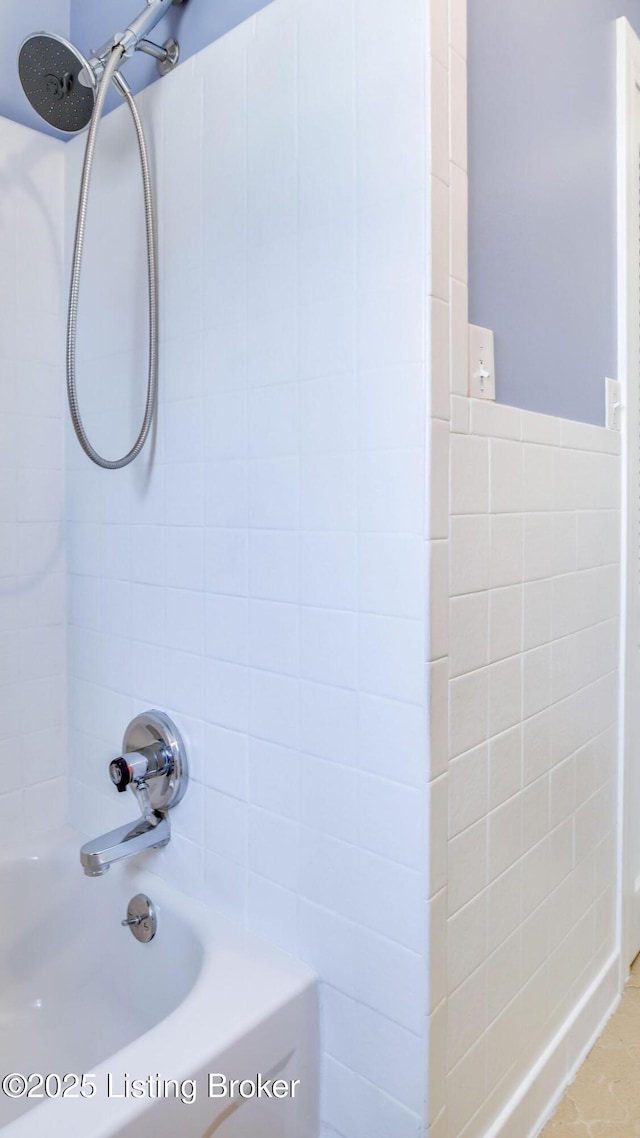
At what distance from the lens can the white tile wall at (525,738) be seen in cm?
100

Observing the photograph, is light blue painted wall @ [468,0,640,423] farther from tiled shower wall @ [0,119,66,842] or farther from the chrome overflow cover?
the chrome overflow cover

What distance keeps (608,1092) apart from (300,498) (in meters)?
1.23

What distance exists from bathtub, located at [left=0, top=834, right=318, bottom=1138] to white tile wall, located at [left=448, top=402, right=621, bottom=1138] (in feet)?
0.80

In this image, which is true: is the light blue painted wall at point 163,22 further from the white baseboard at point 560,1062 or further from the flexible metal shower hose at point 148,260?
the white baseboard at point 560,1062

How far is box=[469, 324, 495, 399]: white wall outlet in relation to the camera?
100 cm

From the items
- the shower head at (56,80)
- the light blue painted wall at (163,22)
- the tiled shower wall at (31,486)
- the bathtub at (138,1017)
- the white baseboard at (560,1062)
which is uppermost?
the light blue painted wall at (163,22)

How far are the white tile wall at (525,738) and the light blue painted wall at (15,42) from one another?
114cm

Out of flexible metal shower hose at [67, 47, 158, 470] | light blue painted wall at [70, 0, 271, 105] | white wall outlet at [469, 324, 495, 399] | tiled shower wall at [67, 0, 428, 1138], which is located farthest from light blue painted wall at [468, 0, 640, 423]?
flexible metal shower hose at [67, 47, 158, 470]

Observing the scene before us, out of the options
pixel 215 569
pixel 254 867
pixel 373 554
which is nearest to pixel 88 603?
pixel 215 569

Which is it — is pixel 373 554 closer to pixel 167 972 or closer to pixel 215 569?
pixel 215 569

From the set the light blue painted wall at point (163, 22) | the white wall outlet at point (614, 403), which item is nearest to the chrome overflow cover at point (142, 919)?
the white wall outlet at point (614, 403)

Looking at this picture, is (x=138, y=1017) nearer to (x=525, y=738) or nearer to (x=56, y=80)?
(x=525, y=738)

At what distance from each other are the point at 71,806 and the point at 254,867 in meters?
0.59

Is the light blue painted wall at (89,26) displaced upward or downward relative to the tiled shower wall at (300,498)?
upward
